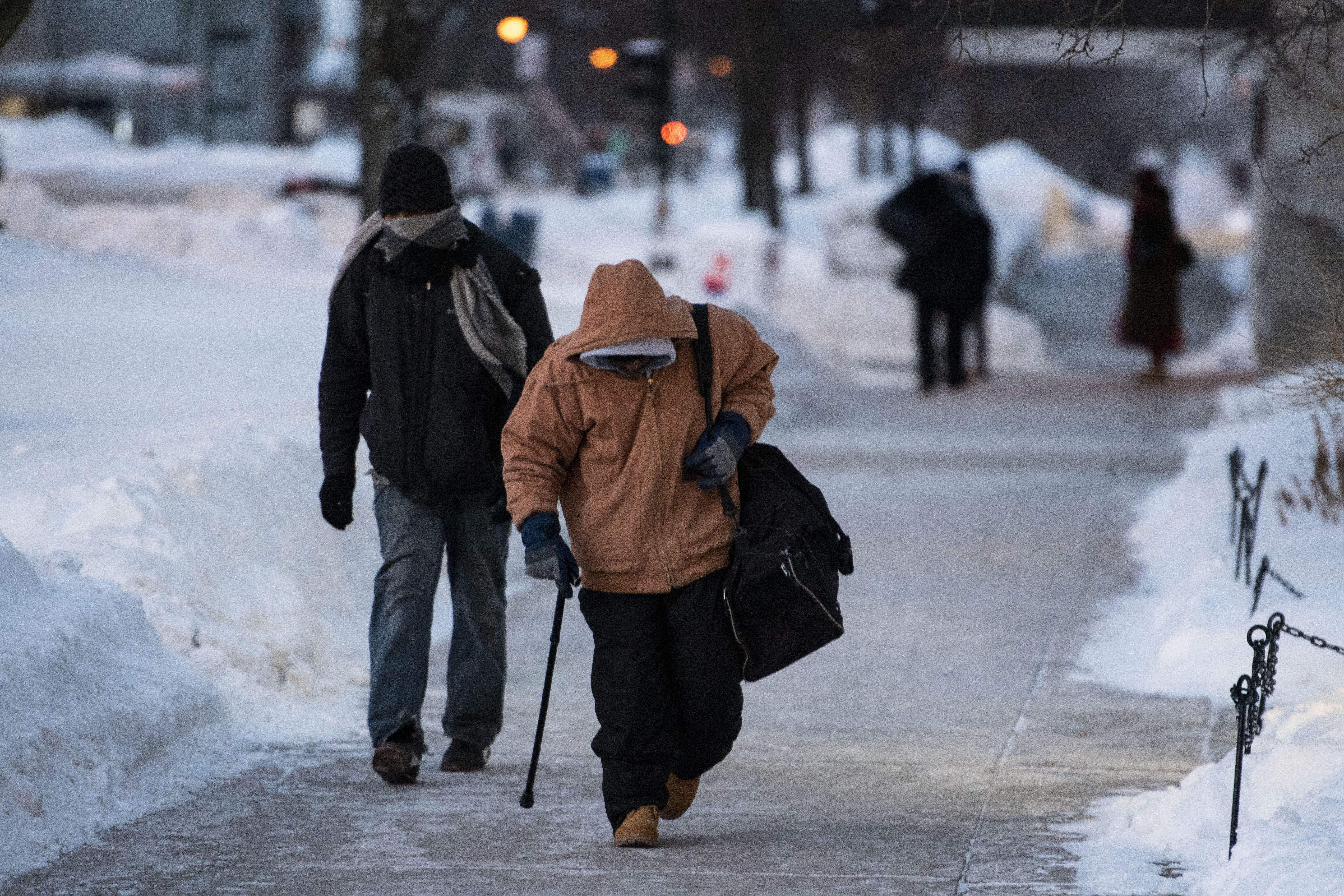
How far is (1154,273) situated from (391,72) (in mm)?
6927

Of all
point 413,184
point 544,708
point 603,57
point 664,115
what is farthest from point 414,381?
point 603,57

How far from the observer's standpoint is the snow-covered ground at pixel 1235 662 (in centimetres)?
418

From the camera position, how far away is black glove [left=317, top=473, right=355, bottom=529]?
213 inches

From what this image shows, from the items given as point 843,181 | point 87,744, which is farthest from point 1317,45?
point 843,181

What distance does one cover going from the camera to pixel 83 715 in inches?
199

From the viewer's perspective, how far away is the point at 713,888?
4438mm

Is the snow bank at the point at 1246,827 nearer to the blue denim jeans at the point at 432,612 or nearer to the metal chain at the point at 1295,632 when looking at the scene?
the metal chain at the point at 1295,632

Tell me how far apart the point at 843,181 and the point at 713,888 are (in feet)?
158

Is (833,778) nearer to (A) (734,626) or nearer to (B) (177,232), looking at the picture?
(A) (734,626)

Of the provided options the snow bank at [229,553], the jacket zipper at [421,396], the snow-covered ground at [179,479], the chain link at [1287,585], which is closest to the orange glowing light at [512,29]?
the snow-covered ground at [179,479]

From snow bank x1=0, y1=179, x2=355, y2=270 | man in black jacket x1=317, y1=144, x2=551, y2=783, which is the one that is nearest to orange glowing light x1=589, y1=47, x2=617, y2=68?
snow bank x1=0, y1=179, x2=355, y2=270

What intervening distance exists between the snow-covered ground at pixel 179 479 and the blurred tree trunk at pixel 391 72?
149 cm

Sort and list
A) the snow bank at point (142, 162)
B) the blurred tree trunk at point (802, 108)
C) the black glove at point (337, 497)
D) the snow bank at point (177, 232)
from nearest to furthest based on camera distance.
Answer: the black glove at point (337, 497) → the snow bank at point (177, 232) → the blurred tree trunk at point (802, 108) → the snow bank at point (142, 162)

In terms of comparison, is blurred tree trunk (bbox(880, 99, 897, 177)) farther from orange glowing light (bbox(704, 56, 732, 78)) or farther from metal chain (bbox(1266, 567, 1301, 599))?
metal chain (bbox(1266, 567, 1301, 599))
